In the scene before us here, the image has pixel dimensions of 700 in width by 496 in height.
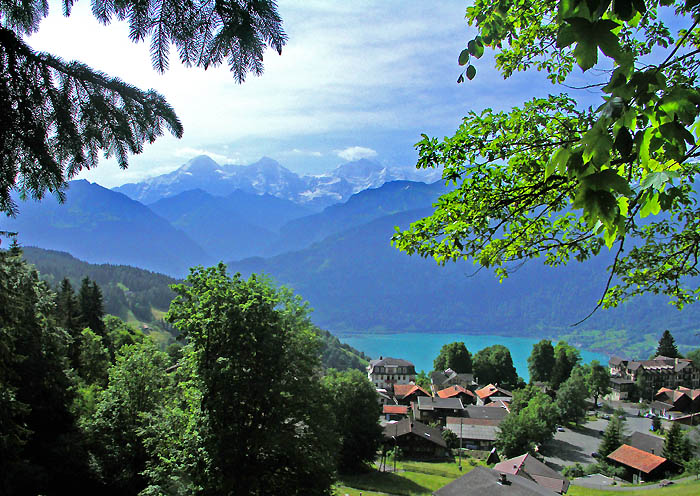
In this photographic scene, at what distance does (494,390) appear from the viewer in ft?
221

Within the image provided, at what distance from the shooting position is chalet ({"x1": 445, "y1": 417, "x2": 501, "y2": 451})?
4638 centimetres

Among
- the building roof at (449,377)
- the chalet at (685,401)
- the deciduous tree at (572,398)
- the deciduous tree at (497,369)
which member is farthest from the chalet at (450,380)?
→ the chalet at (685,401)

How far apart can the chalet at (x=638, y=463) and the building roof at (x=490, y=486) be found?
2043cm

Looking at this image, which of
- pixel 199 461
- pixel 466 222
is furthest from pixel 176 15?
pixel 199 461

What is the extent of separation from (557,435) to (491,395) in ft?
51.2

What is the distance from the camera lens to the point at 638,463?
36.8 m

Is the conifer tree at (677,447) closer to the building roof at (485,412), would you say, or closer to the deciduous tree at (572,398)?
the deciduous tree at (572,398)

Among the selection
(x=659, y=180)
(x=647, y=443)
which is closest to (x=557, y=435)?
(x=647, y=443)

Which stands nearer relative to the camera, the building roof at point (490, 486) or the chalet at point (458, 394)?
the building roof at point (490, 486)

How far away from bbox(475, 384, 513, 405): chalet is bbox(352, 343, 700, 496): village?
0.17 metres

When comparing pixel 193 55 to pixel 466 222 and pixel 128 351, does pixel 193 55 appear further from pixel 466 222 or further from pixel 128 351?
pixel 128 351

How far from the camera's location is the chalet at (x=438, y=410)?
5597 centimetres

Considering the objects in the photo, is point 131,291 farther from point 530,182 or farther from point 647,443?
point 530,182

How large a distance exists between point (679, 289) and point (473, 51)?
493 cm
